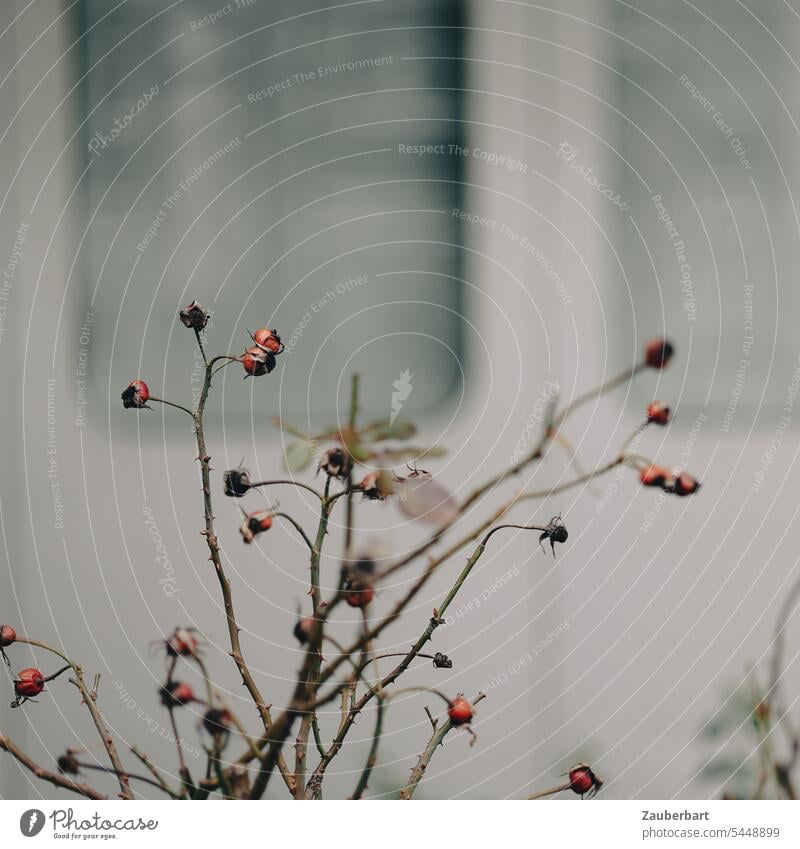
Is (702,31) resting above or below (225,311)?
above

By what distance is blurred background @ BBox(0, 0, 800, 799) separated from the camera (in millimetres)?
569

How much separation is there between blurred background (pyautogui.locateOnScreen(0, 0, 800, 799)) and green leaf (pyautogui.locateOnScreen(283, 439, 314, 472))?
13cm

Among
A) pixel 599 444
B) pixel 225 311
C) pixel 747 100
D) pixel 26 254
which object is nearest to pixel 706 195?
pixel 747 100

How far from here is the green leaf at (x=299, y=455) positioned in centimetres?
43

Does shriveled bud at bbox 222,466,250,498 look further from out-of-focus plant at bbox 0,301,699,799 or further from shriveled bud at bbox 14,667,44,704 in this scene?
shriveled bud at bbox 14,667,44,704

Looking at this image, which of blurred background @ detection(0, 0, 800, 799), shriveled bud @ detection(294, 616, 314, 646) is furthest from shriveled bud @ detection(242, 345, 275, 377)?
blurred background @ detection(0, 0, 800, 799)

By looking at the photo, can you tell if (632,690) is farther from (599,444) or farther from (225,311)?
(225,311)

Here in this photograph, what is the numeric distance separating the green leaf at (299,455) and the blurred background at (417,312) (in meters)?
0.13

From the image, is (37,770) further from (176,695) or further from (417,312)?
(417,312)

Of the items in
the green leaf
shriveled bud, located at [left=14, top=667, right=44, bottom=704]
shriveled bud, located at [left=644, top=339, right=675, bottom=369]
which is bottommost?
shriveled bud, located at [left=14, top=667, right=44, bottom=704]

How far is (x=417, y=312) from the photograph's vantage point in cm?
58

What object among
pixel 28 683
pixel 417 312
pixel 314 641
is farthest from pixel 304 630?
pixel 417 312

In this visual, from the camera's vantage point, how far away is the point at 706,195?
59cm
